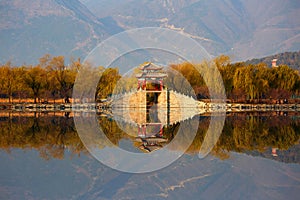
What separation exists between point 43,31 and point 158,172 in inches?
5272

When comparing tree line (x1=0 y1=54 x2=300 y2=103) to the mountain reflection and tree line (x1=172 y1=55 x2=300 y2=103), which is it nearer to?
tree line (x1=172 y1=55 x2=300 y2=103)

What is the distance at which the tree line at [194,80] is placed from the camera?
36.5m

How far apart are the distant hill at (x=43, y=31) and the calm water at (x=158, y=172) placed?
372 ft

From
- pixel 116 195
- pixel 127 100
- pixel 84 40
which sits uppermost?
pixel 84 40

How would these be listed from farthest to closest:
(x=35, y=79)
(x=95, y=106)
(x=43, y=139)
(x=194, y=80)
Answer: (x=194, y=80) < (x=95, y=106) < (x=35, y=79) < (x=43, y=139)

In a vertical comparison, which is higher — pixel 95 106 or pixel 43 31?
pixel 43 31

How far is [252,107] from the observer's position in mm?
36094

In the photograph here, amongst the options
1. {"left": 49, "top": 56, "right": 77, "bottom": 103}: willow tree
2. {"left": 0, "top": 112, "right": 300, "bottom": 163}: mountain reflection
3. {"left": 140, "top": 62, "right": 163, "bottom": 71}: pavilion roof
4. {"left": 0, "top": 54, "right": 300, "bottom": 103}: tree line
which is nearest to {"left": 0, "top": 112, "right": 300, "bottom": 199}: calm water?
{"left": 0, "top": 112, "right": 300, "bottom": 163}: mountain reflection

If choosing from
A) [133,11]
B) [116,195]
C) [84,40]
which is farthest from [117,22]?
[116,195]

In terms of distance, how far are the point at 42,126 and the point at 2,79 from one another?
20.2 meters

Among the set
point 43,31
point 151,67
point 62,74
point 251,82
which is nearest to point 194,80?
point 151,67

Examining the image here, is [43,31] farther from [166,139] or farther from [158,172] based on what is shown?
[158,172]

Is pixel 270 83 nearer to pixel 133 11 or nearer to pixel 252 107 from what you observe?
pixel 252 107

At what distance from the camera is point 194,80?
40438 mm
